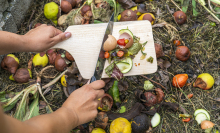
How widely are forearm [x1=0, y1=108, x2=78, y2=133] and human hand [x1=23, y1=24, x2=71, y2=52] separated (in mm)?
1236

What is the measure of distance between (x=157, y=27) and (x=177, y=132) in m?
2.41

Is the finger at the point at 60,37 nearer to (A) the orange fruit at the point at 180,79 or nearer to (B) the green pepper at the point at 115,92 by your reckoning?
(B) the green pepper at the point at 115,92

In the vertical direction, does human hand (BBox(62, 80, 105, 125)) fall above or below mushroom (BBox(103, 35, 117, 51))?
below

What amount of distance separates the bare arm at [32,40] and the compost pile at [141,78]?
2.06 feet

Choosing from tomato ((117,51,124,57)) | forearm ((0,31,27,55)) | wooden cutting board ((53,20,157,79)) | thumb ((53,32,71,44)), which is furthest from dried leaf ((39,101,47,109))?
tomato ((117,51,124,57))

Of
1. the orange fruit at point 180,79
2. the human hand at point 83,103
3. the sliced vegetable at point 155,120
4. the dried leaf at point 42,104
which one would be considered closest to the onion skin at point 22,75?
the dried leaf at point 42,104

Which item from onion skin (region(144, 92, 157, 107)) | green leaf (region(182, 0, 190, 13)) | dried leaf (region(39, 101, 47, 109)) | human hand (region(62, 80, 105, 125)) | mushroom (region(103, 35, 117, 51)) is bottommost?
onion skin (region(144, 92, 157, 107))

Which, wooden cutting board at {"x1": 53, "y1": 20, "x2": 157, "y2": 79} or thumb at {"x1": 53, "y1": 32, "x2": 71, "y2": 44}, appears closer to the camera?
thumb at {"x1": 53, "y1": 32, "x2": 71, "y2": 44}

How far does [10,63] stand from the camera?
329cm

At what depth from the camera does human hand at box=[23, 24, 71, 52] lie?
251 centimetres

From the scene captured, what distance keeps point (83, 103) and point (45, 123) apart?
0.61 meters

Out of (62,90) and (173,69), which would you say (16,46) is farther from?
(173,69)

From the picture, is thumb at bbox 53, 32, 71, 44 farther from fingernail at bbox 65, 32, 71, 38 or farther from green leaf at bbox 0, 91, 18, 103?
green leaf at bbox 0, 91, 18, 103

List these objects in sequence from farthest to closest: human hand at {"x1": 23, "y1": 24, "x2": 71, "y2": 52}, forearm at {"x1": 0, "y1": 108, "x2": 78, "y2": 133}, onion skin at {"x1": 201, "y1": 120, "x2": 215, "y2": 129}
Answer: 1. onion skin at {"x1": 201, "y1": 120, "x2": 215, "y2": 129}
2. human hand at {"x1": 23, "y1": 24, "x2": 71, "y2": 52}
3. forearm at {"x1": 0, "y1": 108, "x2": 78, "y2": 133}
